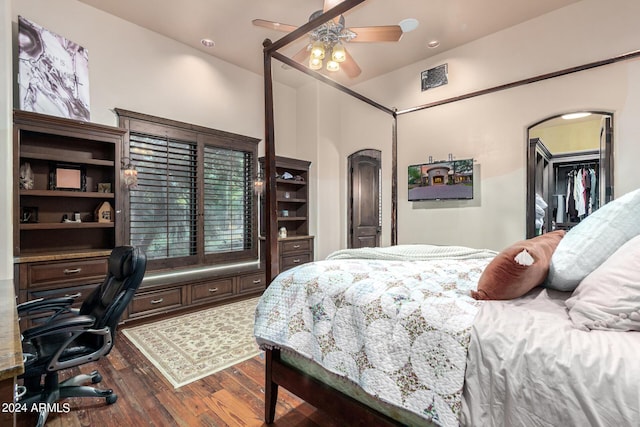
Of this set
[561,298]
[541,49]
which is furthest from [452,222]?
[561,298]

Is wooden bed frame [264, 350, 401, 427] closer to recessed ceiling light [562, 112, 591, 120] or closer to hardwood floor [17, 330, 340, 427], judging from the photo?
hardwood floor [17, 330, 340, 427]

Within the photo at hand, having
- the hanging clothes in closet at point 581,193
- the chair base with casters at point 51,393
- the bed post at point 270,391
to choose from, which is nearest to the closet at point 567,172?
the hanging clothes in closet at point 581,193

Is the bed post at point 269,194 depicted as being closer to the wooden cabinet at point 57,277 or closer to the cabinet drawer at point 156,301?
the wooden cabinet at point 57,277

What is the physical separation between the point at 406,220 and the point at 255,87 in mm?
3204

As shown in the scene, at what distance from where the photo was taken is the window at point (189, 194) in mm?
3594

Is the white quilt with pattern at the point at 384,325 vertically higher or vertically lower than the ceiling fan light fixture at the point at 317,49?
lower

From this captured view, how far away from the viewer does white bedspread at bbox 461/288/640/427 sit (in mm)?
745

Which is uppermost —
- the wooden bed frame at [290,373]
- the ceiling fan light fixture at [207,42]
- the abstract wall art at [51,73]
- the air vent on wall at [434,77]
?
the ceiling fan light fixture at [207,42]

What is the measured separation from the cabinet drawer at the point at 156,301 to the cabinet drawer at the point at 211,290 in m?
0.18

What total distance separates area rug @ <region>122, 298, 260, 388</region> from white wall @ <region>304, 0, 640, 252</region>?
2658 mm

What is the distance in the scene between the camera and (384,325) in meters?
1.15

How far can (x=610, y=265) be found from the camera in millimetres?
1030

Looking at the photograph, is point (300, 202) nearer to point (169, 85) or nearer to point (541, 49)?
point (169, 85)

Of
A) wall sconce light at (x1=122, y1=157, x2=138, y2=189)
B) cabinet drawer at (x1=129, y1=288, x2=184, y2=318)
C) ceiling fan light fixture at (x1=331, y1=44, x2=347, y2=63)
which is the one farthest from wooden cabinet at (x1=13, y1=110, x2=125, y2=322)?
ceiling fan light fixture at (x1=331, y1=44, x2=347, y2=63)
